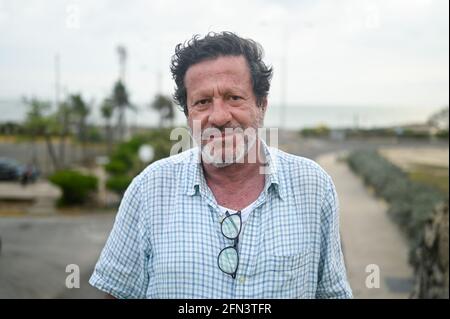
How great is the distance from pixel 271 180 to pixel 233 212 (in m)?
0.18

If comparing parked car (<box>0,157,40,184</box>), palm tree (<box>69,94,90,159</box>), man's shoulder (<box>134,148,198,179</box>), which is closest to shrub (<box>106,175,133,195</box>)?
parked car (<box>0,157,40,184</box>)

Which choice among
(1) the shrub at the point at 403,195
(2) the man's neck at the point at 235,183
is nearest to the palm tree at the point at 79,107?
(1) the shrub at the point at 403,195

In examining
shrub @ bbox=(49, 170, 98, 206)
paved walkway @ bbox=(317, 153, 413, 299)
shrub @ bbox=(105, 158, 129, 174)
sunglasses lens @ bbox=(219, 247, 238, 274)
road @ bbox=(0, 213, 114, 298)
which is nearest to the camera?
sunglasses lens @ bbox=(219, 247, 238, 274)

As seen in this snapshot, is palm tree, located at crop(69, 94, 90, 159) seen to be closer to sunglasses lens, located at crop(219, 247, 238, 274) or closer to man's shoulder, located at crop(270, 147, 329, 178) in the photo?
man's shoulder, located at crop(270, 147, 329, 178)

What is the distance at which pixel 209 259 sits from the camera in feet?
6.13

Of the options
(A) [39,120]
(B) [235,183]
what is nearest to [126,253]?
(B) [235,183]

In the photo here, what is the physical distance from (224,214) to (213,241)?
0.11 metres

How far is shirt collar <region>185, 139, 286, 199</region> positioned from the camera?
1.96 metres

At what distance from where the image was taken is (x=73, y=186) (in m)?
17.3

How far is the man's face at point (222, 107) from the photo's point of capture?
6.25 feet

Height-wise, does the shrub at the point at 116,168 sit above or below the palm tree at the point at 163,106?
below

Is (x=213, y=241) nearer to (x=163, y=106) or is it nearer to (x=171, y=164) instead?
(x=171, y=164)

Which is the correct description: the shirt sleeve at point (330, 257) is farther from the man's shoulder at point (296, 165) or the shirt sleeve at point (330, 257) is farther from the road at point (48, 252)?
the road at point (48, 252)
